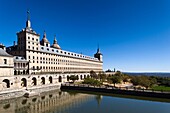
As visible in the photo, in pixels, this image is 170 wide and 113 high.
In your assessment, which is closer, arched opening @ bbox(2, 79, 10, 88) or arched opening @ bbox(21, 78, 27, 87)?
arched opening @ bbox(2, 79, 10, 88)

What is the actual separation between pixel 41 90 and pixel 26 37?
20.4 m

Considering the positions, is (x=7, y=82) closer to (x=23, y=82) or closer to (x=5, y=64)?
(x=5, y=64)

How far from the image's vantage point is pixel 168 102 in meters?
32.3

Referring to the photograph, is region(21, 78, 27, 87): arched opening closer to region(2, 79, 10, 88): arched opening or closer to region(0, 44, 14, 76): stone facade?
region(0, 44, 14, 76): stone facade

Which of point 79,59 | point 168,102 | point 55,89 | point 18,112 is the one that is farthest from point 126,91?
point 79,59

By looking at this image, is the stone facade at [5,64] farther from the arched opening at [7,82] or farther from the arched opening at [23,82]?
the arched opening at [23,82]

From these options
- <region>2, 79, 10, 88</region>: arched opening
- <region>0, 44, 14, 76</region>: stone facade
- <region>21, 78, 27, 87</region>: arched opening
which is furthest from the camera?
<region>21, 78, 27, 87</region>: arched opening

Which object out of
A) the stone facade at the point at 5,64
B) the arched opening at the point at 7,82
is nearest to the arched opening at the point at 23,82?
the stone facade at the point at 5,64

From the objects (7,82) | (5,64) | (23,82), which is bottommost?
(23,82)

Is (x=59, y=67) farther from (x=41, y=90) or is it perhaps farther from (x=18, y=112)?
(x=18, y=112)

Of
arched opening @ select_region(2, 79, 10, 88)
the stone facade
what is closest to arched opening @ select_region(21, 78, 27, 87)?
the stone facade

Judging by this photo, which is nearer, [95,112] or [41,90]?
[95,112]

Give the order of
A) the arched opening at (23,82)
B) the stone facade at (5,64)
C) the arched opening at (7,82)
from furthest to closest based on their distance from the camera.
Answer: the arched opening at (23,82), the arched opening at (7,82), the stone facade at (5,64)

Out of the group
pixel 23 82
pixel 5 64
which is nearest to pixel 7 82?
pixel 5 64
